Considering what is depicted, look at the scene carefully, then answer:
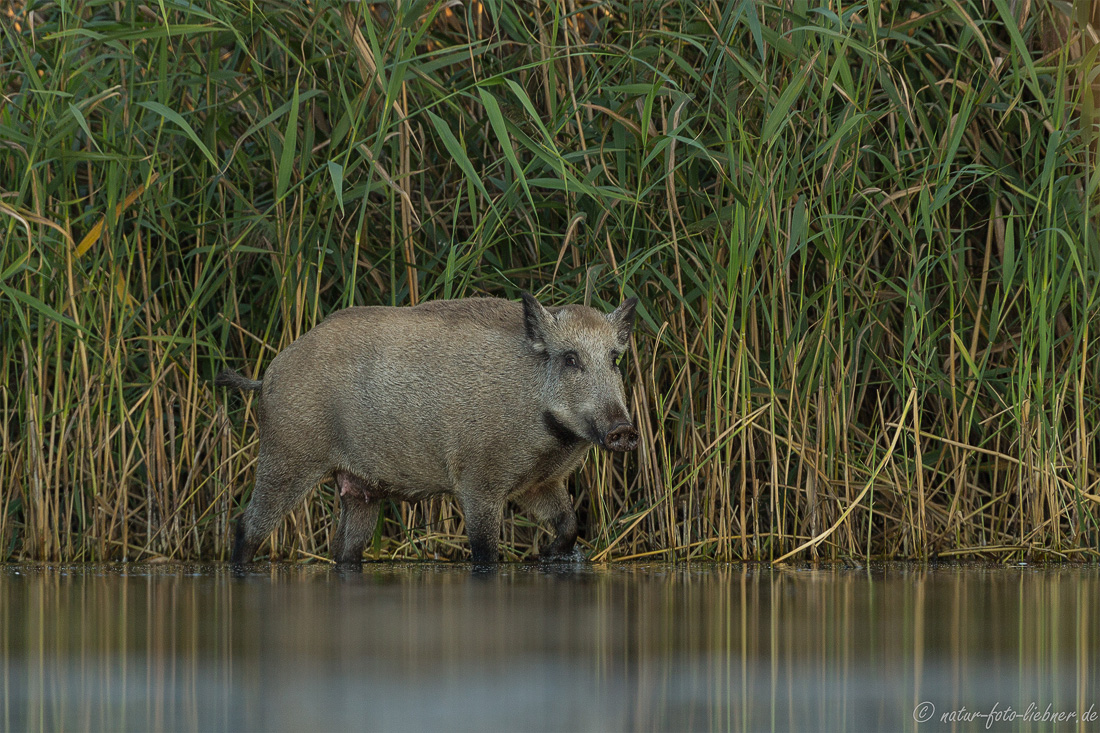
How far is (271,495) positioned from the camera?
5.86m

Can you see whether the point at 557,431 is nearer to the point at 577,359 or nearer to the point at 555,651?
the point at 577,359

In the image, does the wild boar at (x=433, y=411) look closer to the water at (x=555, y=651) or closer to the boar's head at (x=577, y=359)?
the boar's head at (x=577, y=359)

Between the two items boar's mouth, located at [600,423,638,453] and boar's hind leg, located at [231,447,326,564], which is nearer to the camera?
boar's mouth, located at [600,423,638,453]

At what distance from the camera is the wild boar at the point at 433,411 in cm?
579

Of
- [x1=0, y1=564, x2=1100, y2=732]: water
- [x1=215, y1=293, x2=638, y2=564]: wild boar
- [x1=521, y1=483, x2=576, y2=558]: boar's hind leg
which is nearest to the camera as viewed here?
[x1=0, y1=564, x2=1100, y2=732]: water

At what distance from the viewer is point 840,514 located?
238 inches

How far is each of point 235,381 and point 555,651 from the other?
280cm

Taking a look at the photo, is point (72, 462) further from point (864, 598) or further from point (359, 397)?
point (864, 598)

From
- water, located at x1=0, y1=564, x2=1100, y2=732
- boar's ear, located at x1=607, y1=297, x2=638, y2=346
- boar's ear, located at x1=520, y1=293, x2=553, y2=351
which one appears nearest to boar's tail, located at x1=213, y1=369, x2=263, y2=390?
water, located at x1=0, y1=564, x2=1100, y2=732

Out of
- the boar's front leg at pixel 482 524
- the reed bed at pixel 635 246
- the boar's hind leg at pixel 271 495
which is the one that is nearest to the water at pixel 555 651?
the boar's front leg at pixel 482 524

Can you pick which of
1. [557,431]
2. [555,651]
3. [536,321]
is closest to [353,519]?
[557,431]

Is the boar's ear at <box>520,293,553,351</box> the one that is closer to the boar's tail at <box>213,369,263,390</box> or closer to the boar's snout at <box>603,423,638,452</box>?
the boar's snout at <box>603,423,638,452</box>

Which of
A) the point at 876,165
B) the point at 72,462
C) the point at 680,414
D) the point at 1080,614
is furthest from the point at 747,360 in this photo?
the point at 72,462

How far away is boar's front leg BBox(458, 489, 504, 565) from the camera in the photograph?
5.77 m
